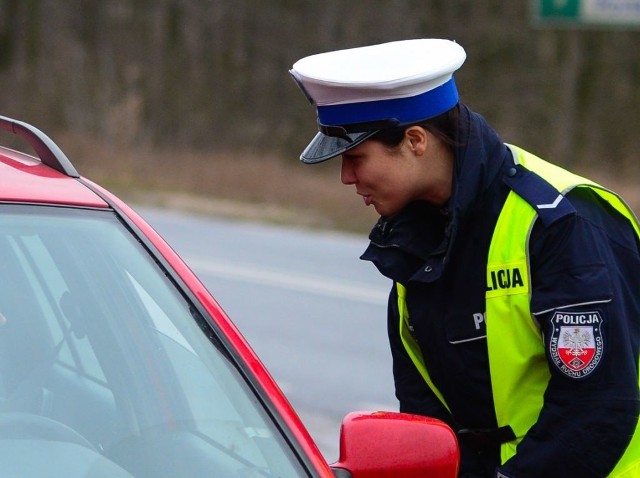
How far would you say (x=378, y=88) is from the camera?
2.39 m

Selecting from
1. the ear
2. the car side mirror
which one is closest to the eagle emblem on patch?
the car side mirror

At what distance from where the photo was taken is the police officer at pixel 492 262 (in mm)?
2275

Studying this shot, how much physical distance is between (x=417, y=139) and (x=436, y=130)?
0.05 meters

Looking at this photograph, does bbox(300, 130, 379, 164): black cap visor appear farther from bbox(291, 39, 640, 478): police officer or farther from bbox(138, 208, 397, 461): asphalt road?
bbox(138, 208, 397, 461): asphalt road

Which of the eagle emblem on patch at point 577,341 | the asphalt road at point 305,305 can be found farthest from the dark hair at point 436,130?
the asphalt road at point 305,305

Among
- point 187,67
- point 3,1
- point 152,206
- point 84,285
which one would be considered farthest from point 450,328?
point 3,1

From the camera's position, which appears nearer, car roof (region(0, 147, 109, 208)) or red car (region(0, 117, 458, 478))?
red car (region(0, 117, 458, 478))

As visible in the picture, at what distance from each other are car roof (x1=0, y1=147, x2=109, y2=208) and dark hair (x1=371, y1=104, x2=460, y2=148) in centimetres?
55

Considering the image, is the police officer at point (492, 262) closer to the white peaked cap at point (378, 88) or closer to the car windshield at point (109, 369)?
the white peaked cap at point (378, 88)

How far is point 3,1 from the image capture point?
31.1 m

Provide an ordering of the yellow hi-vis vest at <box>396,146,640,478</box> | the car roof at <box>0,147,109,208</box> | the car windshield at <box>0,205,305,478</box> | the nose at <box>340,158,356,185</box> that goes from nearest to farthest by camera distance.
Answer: the car windshield at <box>0,205,305,478</box>
the car roof at <box>0,147,109,208</box>
the yellow hi-vis vest at <box>396,146,640,478</box>
the nose at <box>340,158,356,185</box>

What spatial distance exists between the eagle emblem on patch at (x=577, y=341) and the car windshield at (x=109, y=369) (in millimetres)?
526

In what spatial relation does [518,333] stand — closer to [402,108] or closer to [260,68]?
[402,108]

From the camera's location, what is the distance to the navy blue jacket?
89.5 inches
